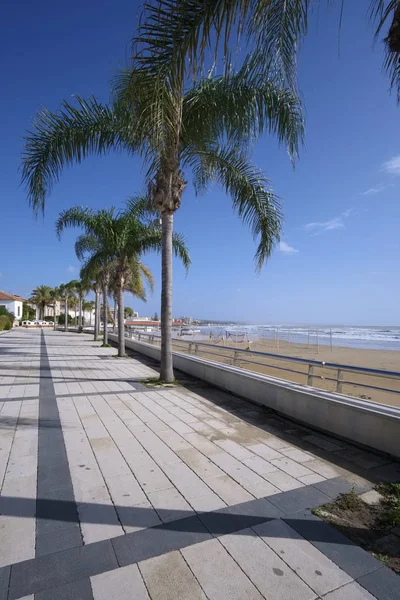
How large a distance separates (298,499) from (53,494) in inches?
84.9

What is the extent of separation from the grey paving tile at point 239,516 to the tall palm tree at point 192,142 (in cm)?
415

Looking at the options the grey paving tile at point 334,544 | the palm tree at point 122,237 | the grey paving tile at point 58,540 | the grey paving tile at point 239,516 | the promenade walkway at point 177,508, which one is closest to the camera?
the promenade walkway at point 177,508

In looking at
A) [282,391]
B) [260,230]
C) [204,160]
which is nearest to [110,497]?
[282,391]

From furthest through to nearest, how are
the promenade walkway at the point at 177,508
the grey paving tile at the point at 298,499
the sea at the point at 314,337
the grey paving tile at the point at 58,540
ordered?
the sea at the point at 314,337, the grey paving tile at the point at 298,499, the grey paving tile at the point at 58,540, the promenade walkway at the point at 177,508

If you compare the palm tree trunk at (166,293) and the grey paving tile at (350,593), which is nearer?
the grey paving tile at (350,593)

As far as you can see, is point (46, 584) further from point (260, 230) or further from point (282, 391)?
point (260, 230)

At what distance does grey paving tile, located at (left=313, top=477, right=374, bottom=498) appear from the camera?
306 cm

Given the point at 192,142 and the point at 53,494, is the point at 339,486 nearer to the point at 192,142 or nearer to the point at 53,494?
the point at 53,494

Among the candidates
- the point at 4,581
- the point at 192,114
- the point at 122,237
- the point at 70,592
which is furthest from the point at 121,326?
the point at 70,592

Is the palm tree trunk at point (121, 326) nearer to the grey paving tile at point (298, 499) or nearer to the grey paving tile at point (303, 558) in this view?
the grey paving tile at point (298, 499)

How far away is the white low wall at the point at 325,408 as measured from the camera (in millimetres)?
3822

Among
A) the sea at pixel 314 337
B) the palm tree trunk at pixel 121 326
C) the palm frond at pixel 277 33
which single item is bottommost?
the sea at pixel 314 337

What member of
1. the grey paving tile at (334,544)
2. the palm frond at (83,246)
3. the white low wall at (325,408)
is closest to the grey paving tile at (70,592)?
the grey paving tile at (334,544)

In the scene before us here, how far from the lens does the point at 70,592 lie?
74.4 inches
